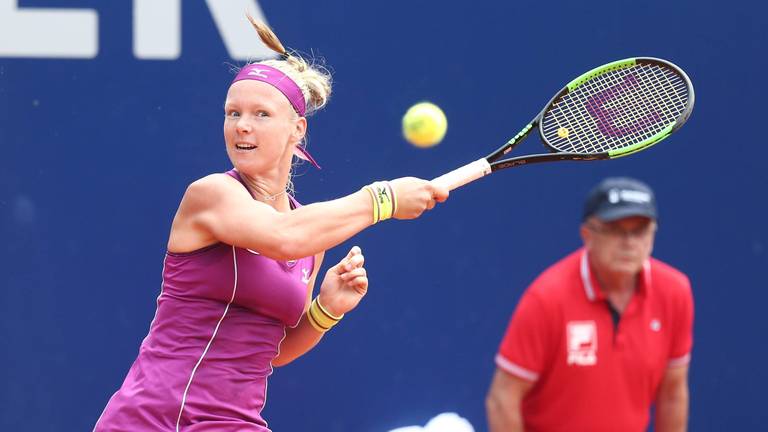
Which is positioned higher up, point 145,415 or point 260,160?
point 260,160

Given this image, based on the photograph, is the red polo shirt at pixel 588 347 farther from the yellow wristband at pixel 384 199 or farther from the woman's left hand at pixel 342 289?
the woman's left hand at pixel 342 289

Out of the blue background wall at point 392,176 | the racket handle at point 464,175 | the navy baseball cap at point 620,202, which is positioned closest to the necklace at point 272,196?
the racket handle at point 464,175

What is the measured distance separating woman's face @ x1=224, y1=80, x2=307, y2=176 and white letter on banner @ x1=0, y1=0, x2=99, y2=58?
128 centimetres

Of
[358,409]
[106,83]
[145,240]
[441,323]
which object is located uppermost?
[106,83]

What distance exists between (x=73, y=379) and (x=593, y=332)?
237cm

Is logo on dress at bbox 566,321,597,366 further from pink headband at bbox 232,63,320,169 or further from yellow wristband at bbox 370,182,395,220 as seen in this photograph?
pink headband at bbox 232,63,320,169

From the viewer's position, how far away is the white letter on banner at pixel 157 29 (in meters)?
4.48

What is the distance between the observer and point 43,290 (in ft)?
14.8

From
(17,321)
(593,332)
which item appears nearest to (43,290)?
(17,321)

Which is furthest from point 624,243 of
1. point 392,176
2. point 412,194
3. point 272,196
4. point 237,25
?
point 237,25

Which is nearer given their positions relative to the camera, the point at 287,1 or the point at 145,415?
the point at 145,415

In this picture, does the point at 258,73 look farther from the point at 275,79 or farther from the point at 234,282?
the point at 234,282

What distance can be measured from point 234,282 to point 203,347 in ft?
0.60

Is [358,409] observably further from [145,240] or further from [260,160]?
[260,160]
